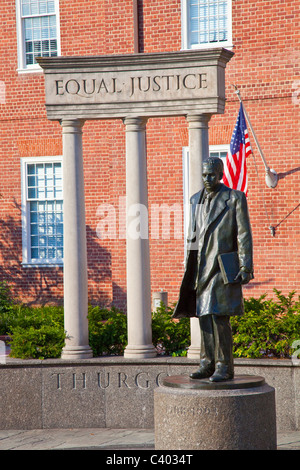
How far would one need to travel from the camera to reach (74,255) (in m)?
10.6

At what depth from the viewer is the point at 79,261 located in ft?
35.0

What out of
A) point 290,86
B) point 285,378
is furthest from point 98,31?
point 285,378

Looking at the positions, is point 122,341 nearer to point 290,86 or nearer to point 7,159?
point 290,86

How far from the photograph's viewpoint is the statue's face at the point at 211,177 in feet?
25.3

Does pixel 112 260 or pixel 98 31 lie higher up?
pixel 98 31

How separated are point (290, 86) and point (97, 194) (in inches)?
184

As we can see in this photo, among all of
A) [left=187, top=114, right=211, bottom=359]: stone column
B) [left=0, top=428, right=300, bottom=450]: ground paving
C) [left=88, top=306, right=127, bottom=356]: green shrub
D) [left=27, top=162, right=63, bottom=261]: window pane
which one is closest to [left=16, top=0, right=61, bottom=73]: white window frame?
[left=27, top=162, right=63, bottom=261]: window pane

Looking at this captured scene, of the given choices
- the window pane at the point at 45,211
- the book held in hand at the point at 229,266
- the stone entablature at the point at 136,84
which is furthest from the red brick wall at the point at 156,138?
the book held in hand at the point at 229,266

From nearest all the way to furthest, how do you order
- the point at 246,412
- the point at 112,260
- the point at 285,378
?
the point at 246,412 < the point at 285,378 < the point at 112,260

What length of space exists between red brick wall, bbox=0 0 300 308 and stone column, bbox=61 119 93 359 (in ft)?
19.6

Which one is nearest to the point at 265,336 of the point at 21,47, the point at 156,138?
the point at 156,138

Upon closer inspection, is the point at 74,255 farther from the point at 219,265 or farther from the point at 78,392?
the point at 219,265

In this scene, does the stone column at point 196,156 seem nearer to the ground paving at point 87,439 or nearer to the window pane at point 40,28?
the ground paving at point 87,439

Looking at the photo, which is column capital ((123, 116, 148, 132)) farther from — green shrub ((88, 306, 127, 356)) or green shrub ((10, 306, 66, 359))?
green shrub ((10, 306, 66, 359))
